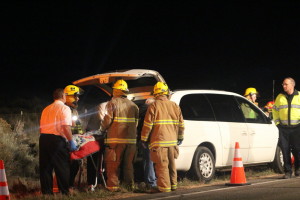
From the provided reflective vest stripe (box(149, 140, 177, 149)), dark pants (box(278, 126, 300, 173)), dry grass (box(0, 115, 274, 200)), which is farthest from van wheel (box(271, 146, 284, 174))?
reflective vest stripe (box(149, 140, 177, 149))

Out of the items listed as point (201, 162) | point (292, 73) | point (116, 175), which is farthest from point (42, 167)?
point (292, 73)

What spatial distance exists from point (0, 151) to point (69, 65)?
41.1 m

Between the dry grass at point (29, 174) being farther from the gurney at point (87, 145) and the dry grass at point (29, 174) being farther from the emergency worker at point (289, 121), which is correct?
the emergency worker at point (289, 121)

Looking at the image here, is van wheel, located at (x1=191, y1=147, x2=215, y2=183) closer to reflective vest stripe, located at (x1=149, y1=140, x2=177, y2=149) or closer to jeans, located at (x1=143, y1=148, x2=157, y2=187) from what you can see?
jeans, located at (x1=143, y1=148, x2=157, y2=187)

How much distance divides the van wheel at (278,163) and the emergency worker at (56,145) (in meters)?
5.40

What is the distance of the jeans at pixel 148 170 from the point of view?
10312 mm

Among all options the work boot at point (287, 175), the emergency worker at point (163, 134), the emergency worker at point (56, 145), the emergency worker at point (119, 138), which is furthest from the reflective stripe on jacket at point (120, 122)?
the work boot at point (287, 175)

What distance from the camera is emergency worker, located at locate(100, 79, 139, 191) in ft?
32.8

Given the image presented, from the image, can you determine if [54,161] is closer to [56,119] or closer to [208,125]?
[56,119]

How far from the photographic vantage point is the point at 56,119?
9398 millimetres

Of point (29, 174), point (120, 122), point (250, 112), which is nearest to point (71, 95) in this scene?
point (120, 122)

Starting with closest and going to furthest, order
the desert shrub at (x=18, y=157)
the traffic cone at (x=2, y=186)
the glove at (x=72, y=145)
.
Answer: the traffic cone at (x=2, y=186) < the glove at (x=72, y=145) < the desert shrub at (x=18, y=157)

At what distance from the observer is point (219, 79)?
45.0m

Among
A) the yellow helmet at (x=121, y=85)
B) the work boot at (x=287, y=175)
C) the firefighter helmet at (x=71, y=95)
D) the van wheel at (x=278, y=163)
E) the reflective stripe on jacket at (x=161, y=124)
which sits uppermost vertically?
the yellow helmet at (x=121, y=85)
